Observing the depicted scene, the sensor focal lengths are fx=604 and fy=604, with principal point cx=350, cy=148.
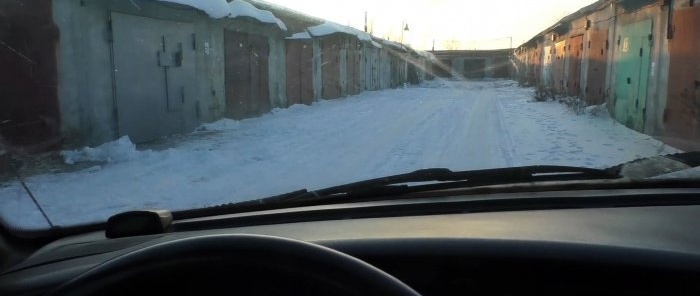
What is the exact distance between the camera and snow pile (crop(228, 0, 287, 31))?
14.1 meters

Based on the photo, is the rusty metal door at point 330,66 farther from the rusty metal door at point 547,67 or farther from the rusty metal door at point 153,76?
the rusty metal door at point 153,76

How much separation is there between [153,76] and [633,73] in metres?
9.50

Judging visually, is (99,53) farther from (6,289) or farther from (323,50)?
(323,50)

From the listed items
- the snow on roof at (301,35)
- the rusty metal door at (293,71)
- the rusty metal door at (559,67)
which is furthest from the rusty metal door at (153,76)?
the rusty metal door at (559,67)

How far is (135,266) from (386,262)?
0.62 m

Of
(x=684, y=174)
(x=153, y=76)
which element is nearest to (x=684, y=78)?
(x=684, y=174)

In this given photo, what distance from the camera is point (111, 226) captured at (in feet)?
7.55

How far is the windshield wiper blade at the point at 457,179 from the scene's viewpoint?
2.74 metres

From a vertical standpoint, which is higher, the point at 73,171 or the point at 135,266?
the point at 135,266

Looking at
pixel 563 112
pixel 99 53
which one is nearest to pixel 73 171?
pixel 99 53

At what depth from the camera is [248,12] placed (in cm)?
1448

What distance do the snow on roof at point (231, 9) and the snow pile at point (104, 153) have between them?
2.82 m

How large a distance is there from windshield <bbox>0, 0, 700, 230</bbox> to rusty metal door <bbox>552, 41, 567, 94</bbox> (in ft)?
14.2

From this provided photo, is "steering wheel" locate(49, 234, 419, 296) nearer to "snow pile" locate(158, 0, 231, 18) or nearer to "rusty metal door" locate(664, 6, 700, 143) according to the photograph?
"rusty metal door" locate(664, 6, 700, 143)
